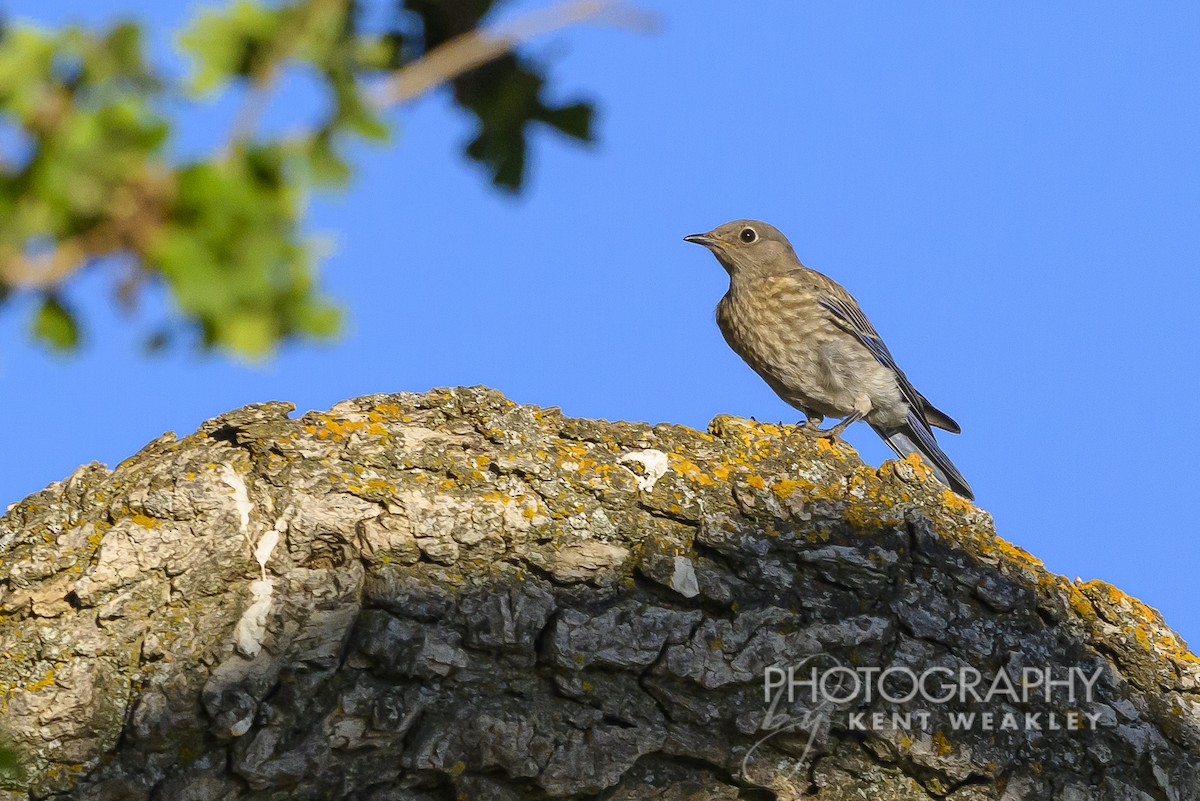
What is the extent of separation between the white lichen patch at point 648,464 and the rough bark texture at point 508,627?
0.01 meters

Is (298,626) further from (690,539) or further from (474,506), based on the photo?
(690,539)

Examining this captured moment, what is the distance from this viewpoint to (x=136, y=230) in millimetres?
2281

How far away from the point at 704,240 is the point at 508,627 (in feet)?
18.8

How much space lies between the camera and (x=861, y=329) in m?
10.4

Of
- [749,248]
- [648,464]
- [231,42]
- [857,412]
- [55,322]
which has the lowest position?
[55,322]

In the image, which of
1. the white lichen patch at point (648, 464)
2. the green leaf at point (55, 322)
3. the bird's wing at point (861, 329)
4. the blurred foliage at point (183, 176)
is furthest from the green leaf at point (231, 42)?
the bird's wing at point (861, 329)

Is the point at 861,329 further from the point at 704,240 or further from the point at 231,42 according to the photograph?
the point at 231,42

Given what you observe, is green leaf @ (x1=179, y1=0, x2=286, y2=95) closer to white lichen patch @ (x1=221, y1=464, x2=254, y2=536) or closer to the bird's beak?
white lichen patch @ (x1=221, y1=464, x2=254, y2=536)

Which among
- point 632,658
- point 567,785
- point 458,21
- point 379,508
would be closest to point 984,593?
point 632,658

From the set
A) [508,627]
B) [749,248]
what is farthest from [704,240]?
[508,627]

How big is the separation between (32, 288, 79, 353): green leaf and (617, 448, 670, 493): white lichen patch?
411 centimetres

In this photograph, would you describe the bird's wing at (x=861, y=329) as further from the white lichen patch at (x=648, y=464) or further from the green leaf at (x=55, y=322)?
the green leaf at (x=55, y=322)

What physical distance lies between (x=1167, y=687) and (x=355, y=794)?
12.1 ft

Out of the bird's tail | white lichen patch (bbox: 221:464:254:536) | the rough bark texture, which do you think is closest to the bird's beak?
the bird's tail
